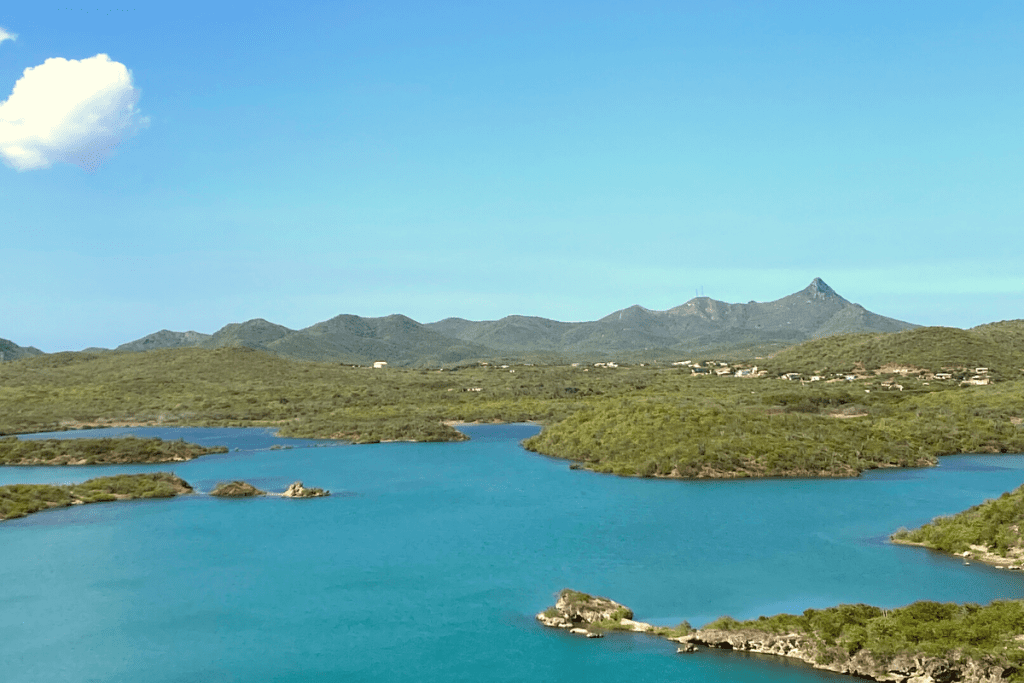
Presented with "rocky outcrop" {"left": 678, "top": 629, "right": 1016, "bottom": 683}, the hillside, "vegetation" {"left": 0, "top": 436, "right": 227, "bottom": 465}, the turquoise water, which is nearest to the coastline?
the turquoise water

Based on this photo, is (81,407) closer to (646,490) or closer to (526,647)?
(646,490)

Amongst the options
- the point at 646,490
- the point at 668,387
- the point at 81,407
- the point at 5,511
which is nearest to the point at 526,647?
the point at 646,490

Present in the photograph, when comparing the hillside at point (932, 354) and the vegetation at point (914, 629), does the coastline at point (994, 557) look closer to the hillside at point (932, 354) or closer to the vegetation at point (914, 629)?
the vegetation at point (914, 629)

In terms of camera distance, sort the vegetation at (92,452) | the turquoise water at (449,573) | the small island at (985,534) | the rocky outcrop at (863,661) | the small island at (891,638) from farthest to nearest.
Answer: the vegetation at (92,452)
the small island at (985,534)
the turquoise water at (449,573)
the small island at (891,638)
the rocky outcrop at (863,661)

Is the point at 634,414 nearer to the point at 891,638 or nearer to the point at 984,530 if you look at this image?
the point at 984,530

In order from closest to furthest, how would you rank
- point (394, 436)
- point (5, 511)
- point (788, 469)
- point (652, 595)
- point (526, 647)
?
point (526, 647) < point (652, 595) < point (5, 511) < point (788, 469) < point (394, 436)

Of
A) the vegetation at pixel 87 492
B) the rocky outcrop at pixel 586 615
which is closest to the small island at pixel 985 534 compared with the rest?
the rocky outcrop at pixel 586 615
